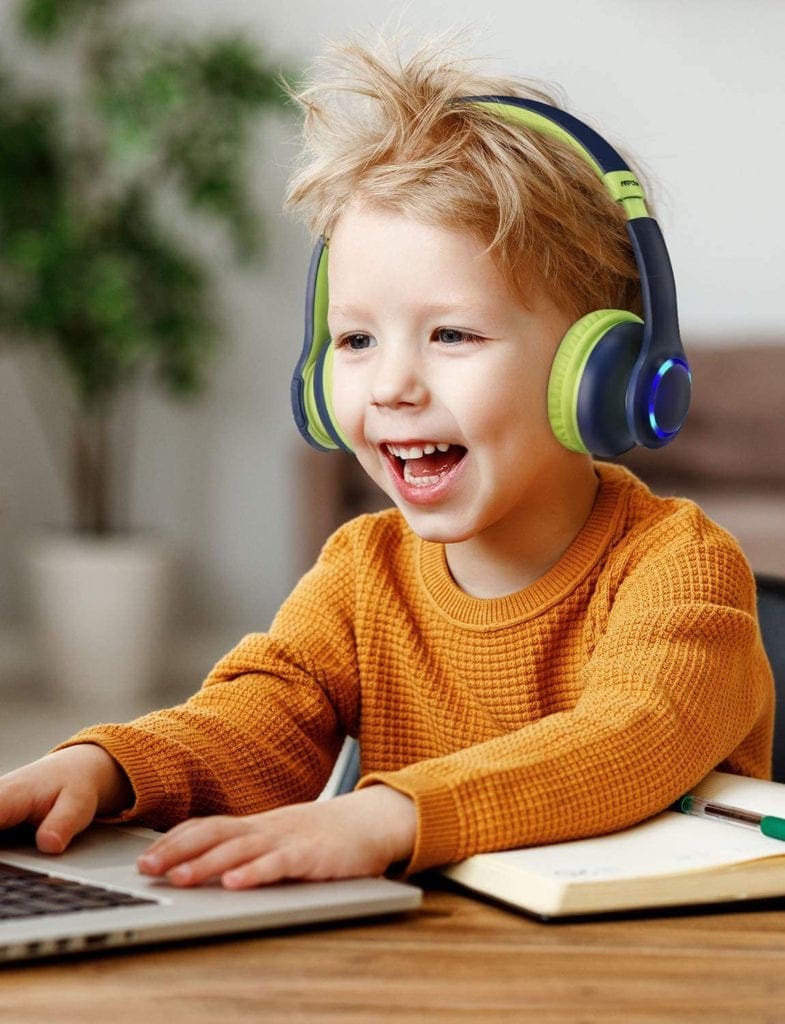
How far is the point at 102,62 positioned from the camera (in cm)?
404

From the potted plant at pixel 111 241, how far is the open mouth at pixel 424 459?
111 inches

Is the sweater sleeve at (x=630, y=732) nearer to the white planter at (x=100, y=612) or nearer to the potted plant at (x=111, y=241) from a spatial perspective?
the potted plant at (x=111, y=241)

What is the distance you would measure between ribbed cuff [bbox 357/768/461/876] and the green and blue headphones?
24cm

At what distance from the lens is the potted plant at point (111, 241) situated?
363 cm

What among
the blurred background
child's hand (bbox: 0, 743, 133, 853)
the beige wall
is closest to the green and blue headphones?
child's hand (bbox: 0, 743, 133, 853)

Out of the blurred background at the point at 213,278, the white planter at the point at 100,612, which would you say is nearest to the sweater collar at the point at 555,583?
the blurred background at the point at 213,278

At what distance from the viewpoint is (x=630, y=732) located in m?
0.73

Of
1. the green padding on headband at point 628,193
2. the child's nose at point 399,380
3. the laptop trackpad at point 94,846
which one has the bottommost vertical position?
the laptop trackpad at point 94,846

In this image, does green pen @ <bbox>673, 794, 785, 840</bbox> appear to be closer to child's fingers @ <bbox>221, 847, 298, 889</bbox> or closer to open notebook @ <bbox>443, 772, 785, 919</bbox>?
open notebook @ <bbox>443, 772, 785, 919</bbox>

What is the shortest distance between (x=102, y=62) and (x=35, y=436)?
1.08 meters

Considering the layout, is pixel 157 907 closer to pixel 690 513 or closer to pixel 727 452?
pixel 690 513

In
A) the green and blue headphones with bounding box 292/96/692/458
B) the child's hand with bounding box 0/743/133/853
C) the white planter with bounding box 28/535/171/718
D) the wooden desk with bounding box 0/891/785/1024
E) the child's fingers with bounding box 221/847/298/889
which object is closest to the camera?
the wooden desk with bounding box 0/891/785/1024

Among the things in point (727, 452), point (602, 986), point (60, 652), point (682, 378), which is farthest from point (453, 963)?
point (60, 652)

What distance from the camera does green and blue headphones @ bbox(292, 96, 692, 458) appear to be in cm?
81
